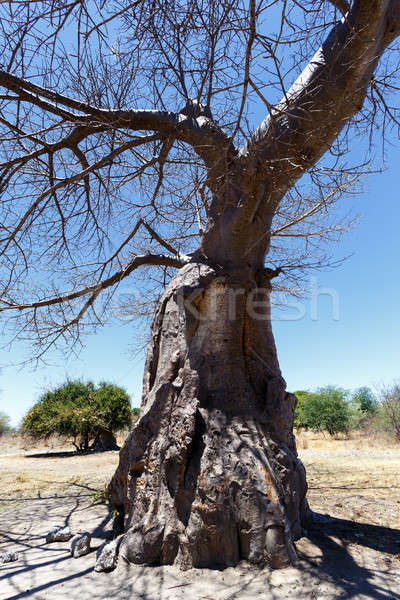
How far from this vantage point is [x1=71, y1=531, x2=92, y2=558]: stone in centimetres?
278

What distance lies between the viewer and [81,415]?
12000mm

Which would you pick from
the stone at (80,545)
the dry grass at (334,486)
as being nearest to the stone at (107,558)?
the stone at (80,545)

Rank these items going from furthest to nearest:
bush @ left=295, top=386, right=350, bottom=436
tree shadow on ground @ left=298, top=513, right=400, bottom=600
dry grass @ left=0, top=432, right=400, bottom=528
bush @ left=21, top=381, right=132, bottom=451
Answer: bush @ left=295, top=386, right=350, bottom=436 → bush @ left=21, top=381, right=132, bottom=451 → dry grass @ left=0, top=432, right=400, bottom=528 → tree shadow on ground @ left=298, top=513, right=400, bottom=600

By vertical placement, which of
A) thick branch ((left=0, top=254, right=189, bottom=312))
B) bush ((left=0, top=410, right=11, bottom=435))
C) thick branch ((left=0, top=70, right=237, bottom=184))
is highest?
thick branch ((left=0, top=70, right=237, bottom=184))

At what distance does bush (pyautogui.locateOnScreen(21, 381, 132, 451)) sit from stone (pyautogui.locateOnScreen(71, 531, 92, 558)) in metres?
9.68

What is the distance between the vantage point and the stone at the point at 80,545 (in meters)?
2.78

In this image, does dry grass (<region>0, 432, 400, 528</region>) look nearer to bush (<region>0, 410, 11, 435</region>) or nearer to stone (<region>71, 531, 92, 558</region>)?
stone (<region>71, 531, 92, 558</region>)

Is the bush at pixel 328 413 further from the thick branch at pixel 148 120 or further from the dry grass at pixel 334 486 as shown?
the thick branch at pixel 148 120

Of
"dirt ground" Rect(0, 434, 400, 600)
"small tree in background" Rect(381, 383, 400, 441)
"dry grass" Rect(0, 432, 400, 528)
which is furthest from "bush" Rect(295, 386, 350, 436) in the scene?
"dirt ground" Rect(0, 434, 400, 600)

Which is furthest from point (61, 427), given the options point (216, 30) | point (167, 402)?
point (216, 30)

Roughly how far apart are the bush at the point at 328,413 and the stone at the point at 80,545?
58.8 feet

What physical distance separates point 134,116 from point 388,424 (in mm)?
16085

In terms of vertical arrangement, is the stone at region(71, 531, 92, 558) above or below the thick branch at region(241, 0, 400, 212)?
below

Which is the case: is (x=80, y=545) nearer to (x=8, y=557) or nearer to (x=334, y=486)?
(x=8, y=557)
